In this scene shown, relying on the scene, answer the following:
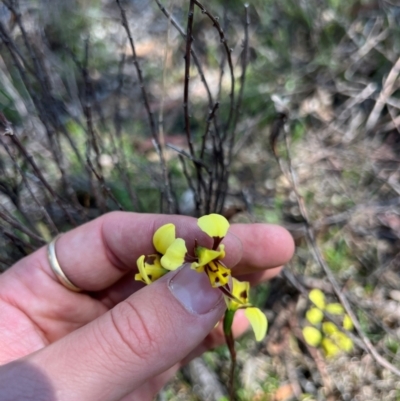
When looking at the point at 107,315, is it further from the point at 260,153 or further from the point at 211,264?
the point at 260,153

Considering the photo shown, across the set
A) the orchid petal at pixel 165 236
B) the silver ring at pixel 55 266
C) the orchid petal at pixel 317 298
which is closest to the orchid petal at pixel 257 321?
the orchid petal at pixel 165 236

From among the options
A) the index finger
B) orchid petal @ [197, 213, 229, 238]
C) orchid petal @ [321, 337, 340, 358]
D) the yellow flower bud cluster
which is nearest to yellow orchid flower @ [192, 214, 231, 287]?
orchid petal @ [197, 213, 229, 238]

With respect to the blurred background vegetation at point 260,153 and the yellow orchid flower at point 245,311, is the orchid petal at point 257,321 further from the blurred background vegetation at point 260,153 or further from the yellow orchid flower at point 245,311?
the blurred background vegetation at point 260,153

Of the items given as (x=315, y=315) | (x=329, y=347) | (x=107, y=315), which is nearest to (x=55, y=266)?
(x=107, y=315)

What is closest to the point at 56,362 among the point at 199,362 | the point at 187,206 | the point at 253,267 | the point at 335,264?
the point at 253,267

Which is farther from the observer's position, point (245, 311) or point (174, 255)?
point (245, 311)
